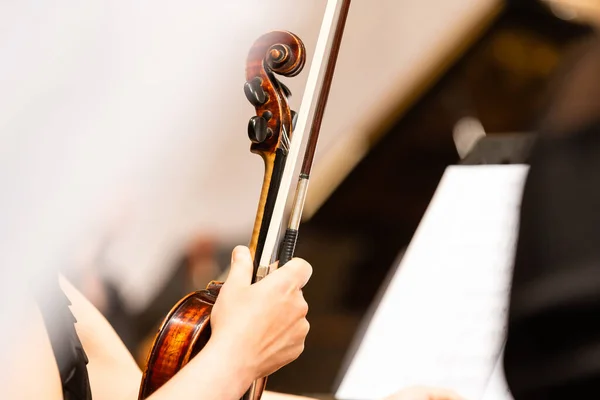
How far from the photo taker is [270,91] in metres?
0.71

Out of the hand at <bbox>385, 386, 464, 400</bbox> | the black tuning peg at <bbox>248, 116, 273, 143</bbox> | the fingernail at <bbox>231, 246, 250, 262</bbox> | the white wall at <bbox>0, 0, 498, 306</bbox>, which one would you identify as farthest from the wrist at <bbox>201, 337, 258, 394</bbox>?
the white wall at <bbox>0, 0, 498, 306</bbox>

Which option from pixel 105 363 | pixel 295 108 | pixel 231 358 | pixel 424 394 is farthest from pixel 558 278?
pixel 105 363

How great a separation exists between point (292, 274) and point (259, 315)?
0.07 m

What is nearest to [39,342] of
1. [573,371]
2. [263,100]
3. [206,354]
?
[206,354]

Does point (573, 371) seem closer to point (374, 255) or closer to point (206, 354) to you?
point (374, 255)

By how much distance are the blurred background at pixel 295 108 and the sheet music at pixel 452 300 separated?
44 mm

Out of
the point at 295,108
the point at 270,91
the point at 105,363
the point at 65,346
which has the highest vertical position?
the point at 270,91

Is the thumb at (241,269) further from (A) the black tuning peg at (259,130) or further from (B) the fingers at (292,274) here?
(A) the black tuning peg at (259,130)

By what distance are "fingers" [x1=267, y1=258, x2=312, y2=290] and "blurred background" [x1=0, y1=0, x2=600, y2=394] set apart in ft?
1.92

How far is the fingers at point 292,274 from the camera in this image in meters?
0.64

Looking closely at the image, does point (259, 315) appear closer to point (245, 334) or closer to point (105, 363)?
point (245, 334)

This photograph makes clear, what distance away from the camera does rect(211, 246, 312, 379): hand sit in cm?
60

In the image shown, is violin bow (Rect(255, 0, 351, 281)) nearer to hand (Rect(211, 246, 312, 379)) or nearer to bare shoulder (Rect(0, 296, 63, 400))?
hand (Rect(211, 246, 312, 379))

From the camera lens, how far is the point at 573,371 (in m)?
1.04
